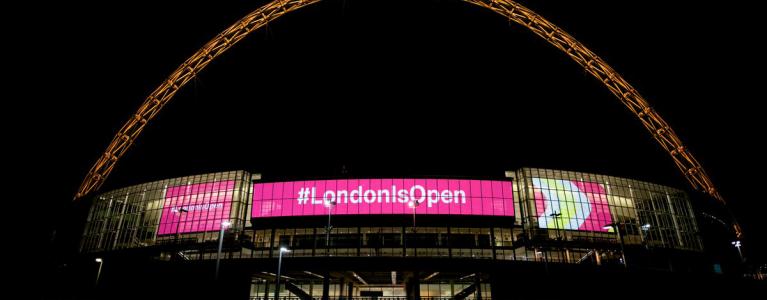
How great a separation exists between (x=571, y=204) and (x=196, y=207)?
187 ft

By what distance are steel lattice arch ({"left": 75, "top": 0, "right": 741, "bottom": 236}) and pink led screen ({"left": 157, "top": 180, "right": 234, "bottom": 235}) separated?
10.2 m

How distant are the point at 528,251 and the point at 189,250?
4852 centimetres

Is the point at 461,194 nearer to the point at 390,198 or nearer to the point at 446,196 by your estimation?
the point at 446,196

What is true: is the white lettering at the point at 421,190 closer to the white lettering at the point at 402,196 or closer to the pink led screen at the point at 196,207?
the white lettering at the point at 402,196

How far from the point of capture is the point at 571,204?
62.8 m

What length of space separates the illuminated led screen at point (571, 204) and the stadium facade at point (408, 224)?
6.3 inches

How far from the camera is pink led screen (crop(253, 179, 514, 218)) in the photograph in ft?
190

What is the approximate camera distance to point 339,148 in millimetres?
74875

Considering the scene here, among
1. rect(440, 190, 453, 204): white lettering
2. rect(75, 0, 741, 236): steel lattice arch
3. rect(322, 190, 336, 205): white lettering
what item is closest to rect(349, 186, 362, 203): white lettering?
rect(322, 190, 336, 205): white lettering

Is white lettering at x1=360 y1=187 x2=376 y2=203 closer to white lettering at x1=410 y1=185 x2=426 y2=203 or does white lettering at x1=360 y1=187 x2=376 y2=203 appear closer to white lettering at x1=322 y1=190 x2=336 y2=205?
white lettering at x1=322 y1=190 x2=336 y2=205

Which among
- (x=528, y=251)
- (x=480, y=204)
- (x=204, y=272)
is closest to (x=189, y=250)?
(x=204, y=272)

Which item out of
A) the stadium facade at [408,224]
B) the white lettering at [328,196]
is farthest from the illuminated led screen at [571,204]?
the white lettering at [328,196]

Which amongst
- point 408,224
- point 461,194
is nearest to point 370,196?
point 408,224

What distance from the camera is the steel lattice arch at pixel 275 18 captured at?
54406mm
